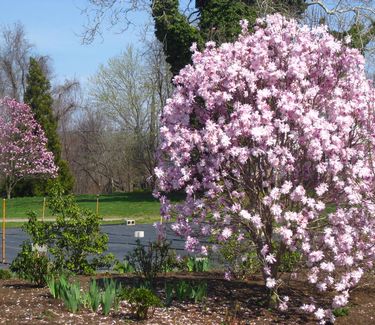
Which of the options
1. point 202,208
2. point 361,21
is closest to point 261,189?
point 202,208

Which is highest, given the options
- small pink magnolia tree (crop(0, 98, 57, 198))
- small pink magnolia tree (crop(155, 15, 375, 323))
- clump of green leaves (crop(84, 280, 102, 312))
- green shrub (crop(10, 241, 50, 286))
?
small pink magnolia tree (crop(0, 98, 57, 198))

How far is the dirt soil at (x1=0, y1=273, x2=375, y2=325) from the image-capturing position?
6.56m

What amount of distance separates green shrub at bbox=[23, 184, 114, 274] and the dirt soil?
40cm

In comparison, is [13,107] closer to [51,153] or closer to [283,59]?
[51,153]

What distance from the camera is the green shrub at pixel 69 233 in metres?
8.82

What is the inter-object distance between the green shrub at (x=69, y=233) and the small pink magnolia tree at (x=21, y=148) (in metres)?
32.9

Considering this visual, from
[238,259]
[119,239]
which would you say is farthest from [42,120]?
[238,259]

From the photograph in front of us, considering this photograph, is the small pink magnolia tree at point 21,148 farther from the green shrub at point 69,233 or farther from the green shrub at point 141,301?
the green shrub at point 141,301

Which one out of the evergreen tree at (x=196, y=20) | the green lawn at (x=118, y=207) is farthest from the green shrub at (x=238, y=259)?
the green lawn at (x=118, y=207)

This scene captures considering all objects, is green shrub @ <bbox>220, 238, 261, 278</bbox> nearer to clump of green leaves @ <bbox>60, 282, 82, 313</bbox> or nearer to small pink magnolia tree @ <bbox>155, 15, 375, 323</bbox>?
small pink magnolia tree @ <bbox>155, 15, 375, 323</bbox>

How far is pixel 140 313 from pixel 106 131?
1993 inches

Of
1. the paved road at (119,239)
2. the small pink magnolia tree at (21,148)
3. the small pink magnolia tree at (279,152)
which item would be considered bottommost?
the paved road at (119,239)

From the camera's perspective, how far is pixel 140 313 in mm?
6531

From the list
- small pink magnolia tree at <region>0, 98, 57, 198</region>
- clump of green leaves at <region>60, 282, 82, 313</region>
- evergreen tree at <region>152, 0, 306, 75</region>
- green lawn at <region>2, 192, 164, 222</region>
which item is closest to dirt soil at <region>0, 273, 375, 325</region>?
clump of green leaves at <region>60, 282, 82, 313</region>
